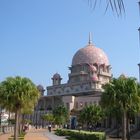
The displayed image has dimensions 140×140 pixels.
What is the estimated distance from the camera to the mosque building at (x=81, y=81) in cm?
13475

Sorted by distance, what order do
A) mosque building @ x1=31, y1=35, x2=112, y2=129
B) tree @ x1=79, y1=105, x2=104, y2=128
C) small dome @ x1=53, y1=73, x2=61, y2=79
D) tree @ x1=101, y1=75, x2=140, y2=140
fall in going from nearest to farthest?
tree @ x1=101, y1=75, x2=140, y2=140 → tree @ x1=79, y1=105, x2=104, y2=128 → mosque building @ x1=31, y1=35, x2=112, y2=129 → small dome @ x1=53, y1=73, x2=61, y2=79

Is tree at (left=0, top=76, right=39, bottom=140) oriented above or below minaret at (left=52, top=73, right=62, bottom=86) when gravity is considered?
below

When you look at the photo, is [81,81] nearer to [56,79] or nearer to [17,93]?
[56,79]

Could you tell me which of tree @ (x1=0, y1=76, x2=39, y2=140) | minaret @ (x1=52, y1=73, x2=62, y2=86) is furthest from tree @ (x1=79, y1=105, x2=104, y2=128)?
minaret @ (x1=52, y1=73, x2=62, y2=86)

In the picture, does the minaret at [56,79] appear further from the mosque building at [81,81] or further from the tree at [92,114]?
the tree at [92,114]

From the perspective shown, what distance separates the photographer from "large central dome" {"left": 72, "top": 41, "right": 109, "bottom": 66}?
5694 inches

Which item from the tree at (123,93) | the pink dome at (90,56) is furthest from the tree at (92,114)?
the pink dome at (90,56)

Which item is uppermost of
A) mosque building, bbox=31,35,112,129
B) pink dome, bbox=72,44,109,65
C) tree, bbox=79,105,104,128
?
pink dome, bbox=72,44,109,65

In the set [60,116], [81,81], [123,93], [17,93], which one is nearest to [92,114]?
[60,116]

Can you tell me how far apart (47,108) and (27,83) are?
360 feet

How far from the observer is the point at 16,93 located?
128ft

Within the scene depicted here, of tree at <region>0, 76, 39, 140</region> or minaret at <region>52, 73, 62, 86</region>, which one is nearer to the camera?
tree at <region>0, 76, 39, 140</region>

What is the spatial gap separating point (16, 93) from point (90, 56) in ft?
A: 352

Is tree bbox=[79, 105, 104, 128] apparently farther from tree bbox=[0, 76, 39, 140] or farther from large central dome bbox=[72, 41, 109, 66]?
large central dome bbox=[72, 41, 109, 66]
